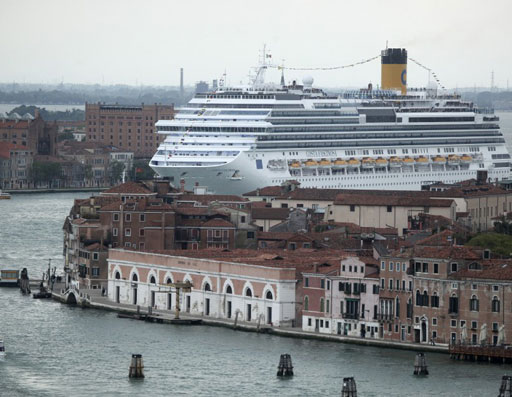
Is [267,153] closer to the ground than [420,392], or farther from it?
farther from it

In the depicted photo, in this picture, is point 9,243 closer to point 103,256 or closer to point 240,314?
point 103,256

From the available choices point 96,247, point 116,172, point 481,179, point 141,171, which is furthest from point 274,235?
point 116,172

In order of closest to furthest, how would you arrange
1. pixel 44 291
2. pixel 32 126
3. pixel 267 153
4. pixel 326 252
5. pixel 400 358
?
pixel 400 358, pixel 326 252, pixel 44 291, pixel 267 153, pixel 32 126

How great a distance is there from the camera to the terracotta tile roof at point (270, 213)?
2265 inches

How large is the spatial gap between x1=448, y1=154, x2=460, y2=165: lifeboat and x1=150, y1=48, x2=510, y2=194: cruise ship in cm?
4

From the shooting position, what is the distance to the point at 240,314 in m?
46.2

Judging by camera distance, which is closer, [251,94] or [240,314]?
[240,314]

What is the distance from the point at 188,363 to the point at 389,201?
731 inches

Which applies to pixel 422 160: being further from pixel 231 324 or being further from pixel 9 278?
pixel 231 324

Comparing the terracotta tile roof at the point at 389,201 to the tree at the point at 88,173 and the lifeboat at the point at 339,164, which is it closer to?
the lifeboat at the point at 339,164

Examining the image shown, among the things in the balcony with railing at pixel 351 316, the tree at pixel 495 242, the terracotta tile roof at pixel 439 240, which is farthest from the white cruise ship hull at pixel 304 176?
the balcony with railing at pixel 351 316

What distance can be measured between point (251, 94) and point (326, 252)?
3114 centimetres

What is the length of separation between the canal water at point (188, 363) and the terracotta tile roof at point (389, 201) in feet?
38.8

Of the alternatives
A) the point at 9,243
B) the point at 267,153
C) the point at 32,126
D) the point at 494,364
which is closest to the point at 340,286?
the point at 494,364
